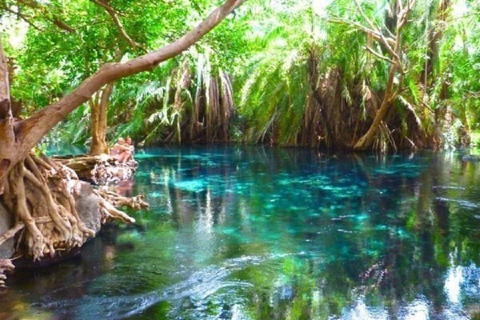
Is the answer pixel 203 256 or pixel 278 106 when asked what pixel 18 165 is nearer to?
pixel 203 256

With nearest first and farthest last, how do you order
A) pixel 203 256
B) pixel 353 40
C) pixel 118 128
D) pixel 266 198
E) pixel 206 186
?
pixel 203 256 < pixel 266 198 < pixel 206 186 < pixel 353 40 < pixel 118 128

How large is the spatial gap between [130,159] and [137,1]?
10.2 metres

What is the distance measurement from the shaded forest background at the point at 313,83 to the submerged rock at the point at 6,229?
5372 millimetres

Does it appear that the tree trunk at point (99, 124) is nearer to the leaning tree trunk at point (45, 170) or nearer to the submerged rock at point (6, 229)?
the leaning tree trunk at point (45, 170)

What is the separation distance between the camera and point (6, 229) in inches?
279

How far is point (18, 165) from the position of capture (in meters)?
7.47

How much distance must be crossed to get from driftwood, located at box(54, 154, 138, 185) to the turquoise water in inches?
55.4

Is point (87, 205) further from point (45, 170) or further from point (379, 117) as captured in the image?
point (379, 117)

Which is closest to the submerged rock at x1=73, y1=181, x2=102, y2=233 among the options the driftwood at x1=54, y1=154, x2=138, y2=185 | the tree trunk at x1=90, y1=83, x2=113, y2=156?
the driftwood at x1=54, y1=154, x2=138, y2=185

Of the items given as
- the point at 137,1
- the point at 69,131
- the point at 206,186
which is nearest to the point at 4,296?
the point at 137,1

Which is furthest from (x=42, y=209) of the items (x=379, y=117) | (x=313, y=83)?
(x=313, y=83)

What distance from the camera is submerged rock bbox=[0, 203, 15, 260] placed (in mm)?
6918

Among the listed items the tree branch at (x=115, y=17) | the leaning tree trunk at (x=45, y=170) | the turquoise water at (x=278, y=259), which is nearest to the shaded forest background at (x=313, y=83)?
the tree branch at (x=115, y=17)

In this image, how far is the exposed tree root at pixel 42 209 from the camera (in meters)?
7.18
